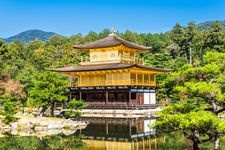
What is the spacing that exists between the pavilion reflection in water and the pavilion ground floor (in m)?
8.82

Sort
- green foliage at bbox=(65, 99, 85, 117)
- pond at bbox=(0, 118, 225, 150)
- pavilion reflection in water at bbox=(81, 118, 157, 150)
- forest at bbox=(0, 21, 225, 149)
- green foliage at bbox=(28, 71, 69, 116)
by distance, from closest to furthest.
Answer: forest at bbox=(0, 21, 225, 149) → pond at bbox=(0, 118, 225, 150) → pavilion reflection in water at bbox=(81, 118, 157, 150) → green foliage at bbox=(28, 71, 69, 116) → green foliage at bbox=(65, 99, 85, 117)

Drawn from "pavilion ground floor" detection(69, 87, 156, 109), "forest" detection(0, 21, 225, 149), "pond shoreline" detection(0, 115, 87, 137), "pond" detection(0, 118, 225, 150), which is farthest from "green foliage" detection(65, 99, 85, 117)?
"pavilion ground floor" detection(69, 87, 156, 109)

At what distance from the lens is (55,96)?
3136 centimetres

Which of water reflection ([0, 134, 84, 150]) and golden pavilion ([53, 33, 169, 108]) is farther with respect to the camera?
golden pavilion ([53, 33, 169, 108])

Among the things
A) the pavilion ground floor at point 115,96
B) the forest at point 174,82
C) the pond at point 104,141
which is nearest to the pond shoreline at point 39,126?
the forest at point 174,82

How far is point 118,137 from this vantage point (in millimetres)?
24234

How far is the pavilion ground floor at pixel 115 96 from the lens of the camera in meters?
40.8

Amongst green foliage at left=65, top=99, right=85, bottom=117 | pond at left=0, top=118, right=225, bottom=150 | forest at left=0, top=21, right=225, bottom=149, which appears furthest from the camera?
green foliage at left=65, top=99, right=85, bottom=117

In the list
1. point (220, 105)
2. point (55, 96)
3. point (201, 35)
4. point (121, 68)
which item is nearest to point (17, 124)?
point (55, 96)

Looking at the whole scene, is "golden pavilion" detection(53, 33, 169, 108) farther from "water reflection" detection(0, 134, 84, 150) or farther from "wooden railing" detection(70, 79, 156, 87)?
"water reflection" detection(0, 134, 84, 150)

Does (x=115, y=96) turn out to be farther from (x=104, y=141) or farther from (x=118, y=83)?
(x=104, y=141)

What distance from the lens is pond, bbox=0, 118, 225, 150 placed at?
20203mm

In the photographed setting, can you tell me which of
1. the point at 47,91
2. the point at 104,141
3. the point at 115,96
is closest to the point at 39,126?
the point at 47,91

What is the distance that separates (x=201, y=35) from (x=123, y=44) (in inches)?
1075
